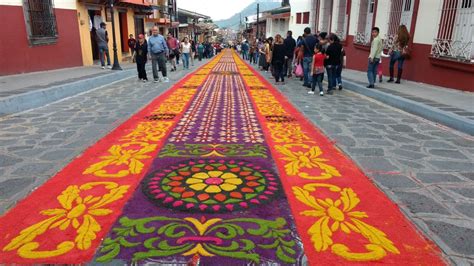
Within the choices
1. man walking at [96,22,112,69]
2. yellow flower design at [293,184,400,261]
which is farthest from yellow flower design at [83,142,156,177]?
man walking at [96,22,112,69]

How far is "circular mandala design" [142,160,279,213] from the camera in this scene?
311cm

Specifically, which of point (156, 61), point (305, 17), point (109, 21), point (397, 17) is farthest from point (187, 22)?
point (397, 17)

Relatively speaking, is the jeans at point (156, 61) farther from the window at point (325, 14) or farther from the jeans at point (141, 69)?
the window at point (325, 14)

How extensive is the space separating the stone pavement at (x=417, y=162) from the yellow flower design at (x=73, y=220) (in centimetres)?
254

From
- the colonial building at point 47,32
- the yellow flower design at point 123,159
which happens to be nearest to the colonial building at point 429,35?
the yellow flower design at point 123,159

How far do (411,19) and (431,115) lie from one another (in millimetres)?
5361

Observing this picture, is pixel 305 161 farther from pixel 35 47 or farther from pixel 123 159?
pixel 35 47

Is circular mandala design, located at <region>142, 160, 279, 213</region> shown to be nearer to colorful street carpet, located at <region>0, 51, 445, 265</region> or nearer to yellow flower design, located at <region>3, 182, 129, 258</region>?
colorful street carpet, located at <region>0, 51, 445, 265</region>

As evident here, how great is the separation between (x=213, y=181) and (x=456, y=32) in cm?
854

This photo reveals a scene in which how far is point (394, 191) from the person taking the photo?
3.44 metres

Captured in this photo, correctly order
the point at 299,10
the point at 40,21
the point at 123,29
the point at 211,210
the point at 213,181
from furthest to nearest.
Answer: the point at 299,10
the point at 123,29
the point at 40,21
the point at 213,181
the point at 211,210

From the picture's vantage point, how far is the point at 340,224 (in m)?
2.80

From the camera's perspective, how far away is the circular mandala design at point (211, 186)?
311 cm

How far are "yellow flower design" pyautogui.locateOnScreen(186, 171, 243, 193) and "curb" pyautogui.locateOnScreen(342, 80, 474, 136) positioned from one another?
13.9 ft
